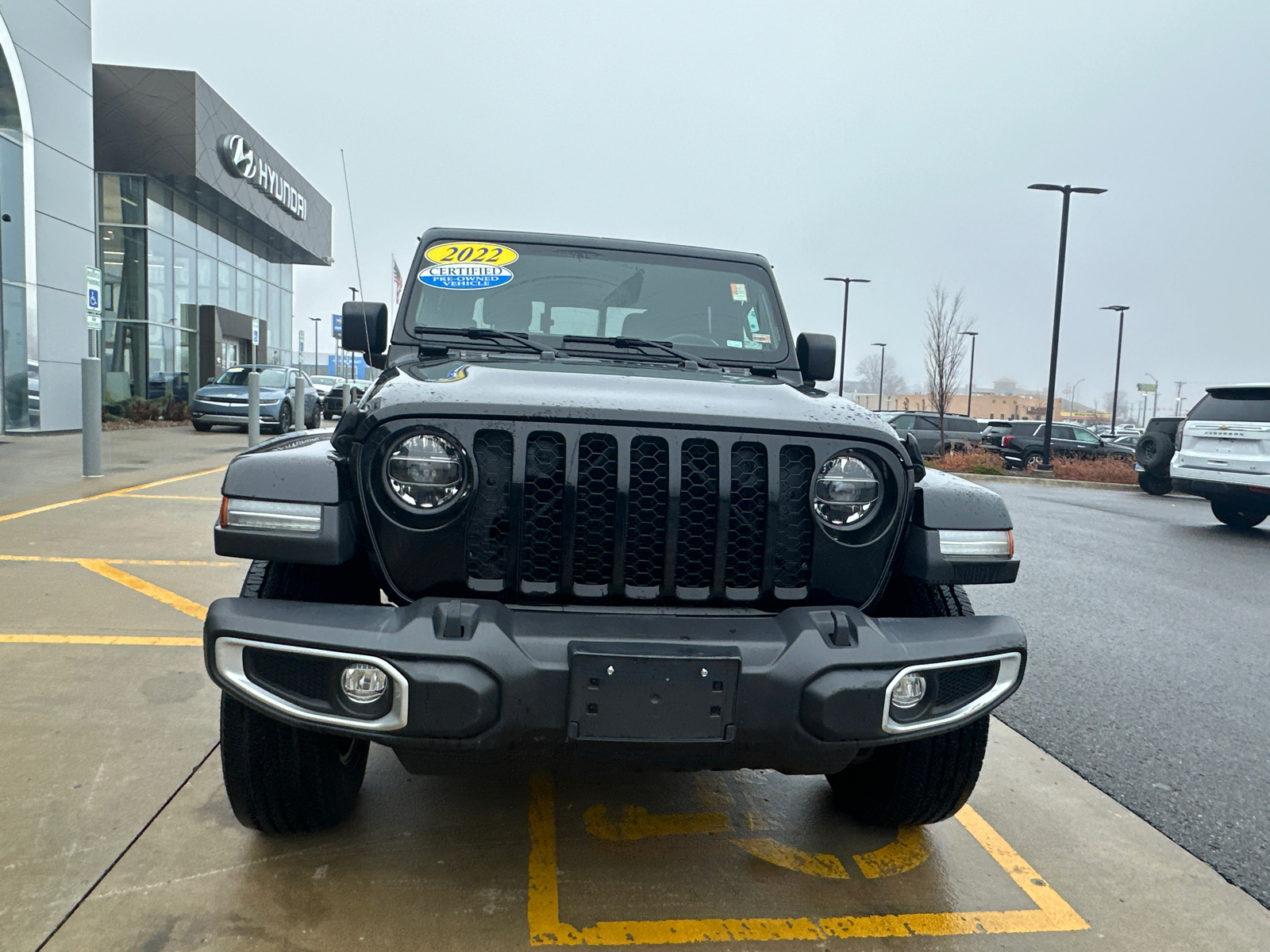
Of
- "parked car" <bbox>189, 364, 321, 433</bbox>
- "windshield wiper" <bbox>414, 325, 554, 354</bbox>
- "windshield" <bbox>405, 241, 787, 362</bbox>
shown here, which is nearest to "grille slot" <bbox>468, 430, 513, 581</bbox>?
"windshield wiper" <bbox>414, 325, 554, 354</bbox>

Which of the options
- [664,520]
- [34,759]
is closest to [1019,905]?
[664,520]

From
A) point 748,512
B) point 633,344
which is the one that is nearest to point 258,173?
point 633,344

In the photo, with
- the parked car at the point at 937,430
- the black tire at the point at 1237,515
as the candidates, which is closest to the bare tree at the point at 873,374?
the parked car at the point at 937,430

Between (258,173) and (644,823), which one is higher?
(258,173)

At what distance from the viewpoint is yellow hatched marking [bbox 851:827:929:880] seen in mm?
2500

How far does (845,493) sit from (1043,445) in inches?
821

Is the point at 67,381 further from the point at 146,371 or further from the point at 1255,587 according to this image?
the point at 1255,587

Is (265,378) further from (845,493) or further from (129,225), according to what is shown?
(845,493)

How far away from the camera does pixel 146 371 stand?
22672 mm

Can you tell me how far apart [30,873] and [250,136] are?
28.3 meters

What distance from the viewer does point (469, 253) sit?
350cm

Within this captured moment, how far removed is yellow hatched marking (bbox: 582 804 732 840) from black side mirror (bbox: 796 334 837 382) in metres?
1.72

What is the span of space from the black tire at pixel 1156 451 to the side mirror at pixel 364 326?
1237 centimetres

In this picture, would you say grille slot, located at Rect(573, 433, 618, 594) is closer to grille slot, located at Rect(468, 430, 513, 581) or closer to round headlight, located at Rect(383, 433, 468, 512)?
grille slot, located at Rect(468, 430, 513, 581)
